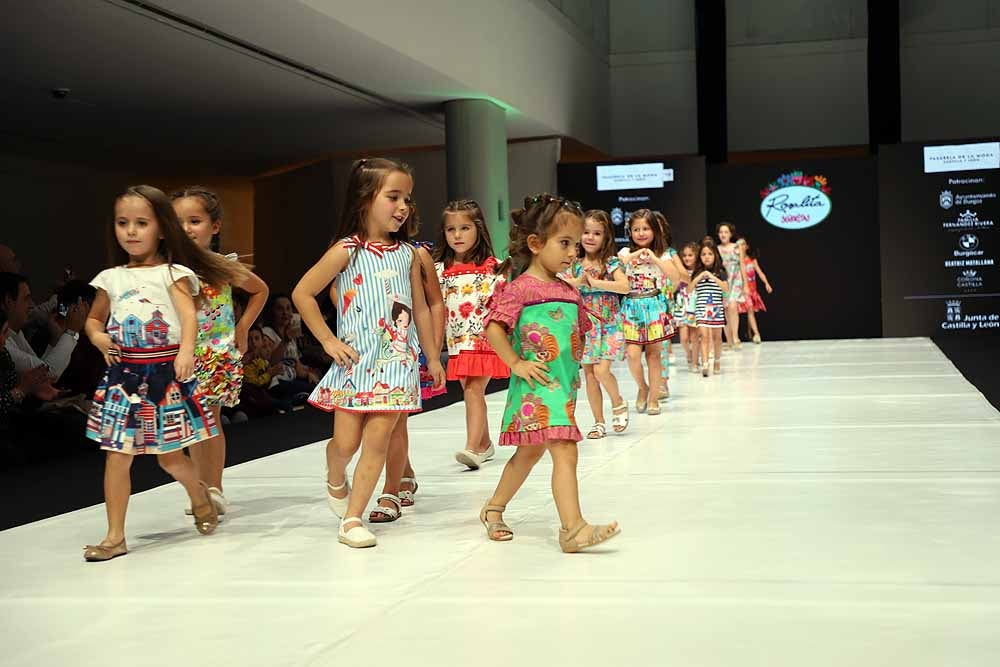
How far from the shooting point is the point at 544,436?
3.19m

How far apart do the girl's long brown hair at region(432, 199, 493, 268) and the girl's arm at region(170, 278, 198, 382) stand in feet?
5.17

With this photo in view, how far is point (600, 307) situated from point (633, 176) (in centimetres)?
1035

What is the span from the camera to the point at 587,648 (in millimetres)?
2258

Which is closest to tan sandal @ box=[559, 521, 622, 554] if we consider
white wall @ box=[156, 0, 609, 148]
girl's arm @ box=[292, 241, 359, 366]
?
girl's arm @ box=[292, 241, 359, 366]

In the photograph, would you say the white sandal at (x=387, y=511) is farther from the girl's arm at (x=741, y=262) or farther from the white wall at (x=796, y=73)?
the white wall at (x=796, y=73)

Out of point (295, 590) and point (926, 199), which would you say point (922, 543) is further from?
point (926, 199)

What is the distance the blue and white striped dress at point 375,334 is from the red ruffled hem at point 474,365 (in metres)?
1.36

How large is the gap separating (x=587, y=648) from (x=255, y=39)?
7562mm

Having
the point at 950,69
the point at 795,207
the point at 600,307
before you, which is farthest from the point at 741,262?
the point at 600,307

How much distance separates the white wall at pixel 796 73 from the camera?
56.4ft

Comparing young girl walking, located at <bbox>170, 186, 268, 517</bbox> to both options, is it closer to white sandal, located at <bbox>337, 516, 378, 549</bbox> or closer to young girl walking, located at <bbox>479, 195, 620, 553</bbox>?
white sandal, located at <bbox>337, 516, 378, 549</bbox>

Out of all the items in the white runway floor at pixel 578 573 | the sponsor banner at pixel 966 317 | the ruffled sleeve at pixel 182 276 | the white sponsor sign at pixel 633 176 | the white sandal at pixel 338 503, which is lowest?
the white runway floor at pixel 578 573

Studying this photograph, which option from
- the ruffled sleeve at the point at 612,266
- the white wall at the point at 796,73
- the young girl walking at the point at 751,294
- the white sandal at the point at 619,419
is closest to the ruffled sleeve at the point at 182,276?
the ruffled sleeve at the point at 612,266

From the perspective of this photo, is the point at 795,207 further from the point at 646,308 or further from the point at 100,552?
the point at 100,552
